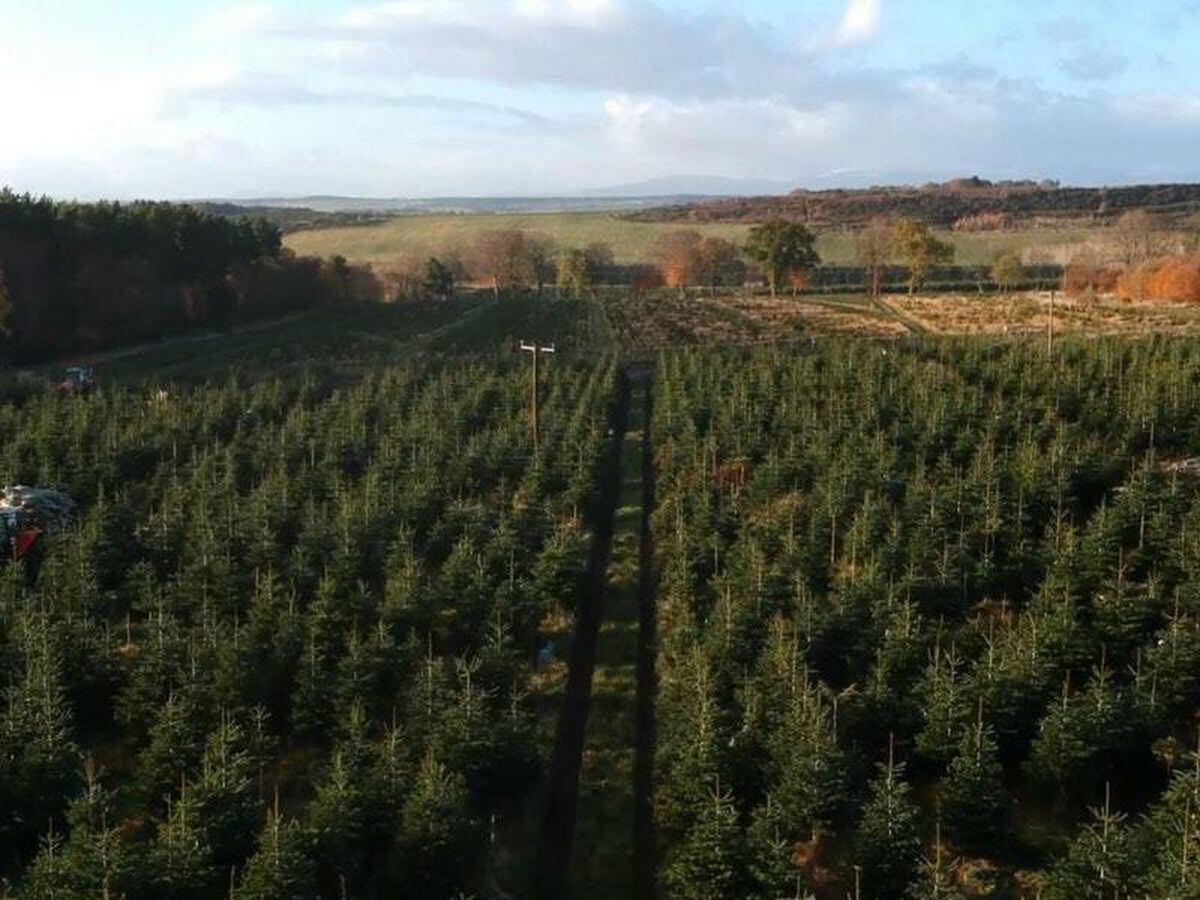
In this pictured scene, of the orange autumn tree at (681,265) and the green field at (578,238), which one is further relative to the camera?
the green field at (578,238)

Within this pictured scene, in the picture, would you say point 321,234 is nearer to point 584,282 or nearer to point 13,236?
point 584,282

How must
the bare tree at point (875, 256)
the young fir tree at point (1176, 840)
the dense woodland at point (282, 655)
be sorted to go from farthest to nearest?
the bare tree at point (875, 256), the dense woodland at point (282, 655), the young fir tree at point (1176, 840)

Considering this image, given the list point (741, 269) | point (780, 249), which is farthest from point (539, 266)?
point (780, 249)

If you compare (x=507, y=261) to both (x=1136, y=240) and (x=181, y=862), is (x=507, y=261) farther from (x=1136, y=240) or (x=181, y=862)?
(x=181, y=862)

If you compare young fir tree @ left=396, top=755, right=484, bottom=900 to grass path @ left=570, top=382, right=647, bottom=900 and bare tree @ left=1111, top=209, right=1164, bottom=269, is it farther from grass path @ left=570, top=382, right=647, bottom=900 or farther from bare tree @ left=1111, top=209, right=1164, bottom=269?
bare tree @ left=1111, top=209, right=1164, bottom=269

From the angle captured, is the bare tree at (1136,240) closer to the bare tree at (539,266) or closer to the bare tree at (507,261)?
the bare tree at (539,266)

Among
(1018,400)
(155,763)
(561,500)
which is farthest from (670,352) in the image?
(155,763)

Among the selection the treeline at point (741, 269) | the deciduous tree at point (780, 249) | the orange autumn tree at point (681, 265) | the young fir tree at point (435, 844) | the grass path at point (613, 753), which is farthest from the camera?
the orange autumn tree at point (681, 265)

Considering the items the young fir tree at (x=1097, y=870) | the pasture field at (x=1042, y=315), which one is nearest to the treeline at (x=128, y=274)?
the pasture field at (x=1042, y=315)
